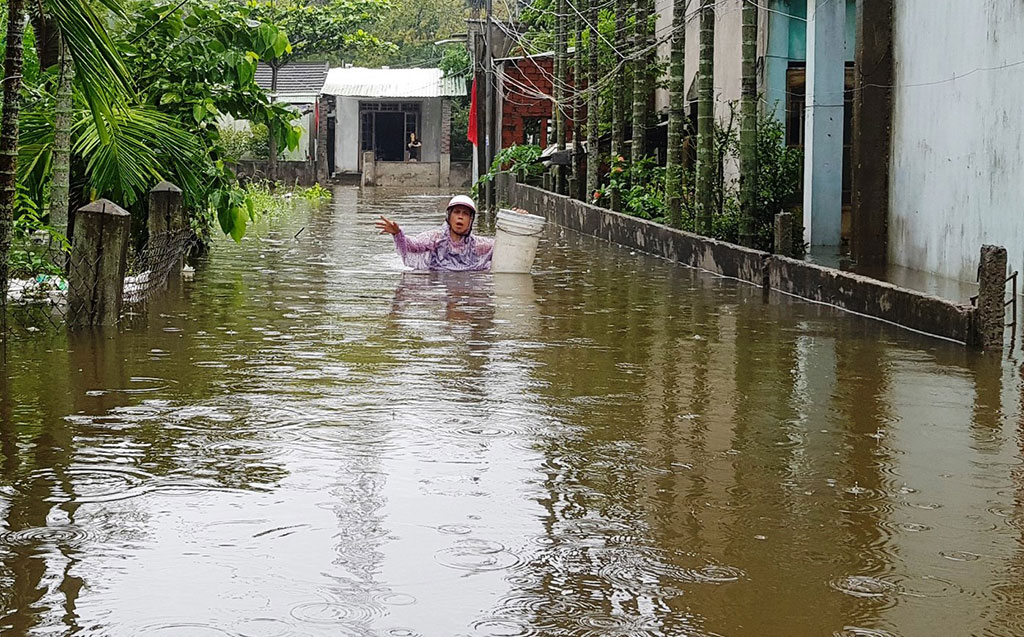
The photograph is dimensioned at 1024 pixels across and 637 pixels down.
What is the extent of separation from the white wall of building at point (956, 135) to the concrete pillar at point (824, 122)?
1.88 metres

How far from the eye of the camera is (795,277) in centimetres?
1408

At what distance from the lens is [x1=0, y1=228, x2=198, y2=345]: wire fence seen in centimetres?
1070

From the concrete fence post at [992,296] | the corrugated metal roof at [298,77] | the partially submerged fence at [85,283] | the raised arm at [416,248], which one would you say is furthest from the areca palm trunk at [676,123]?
the corrugated metal roof at [298,77]

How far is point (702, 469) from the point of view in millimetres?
6445

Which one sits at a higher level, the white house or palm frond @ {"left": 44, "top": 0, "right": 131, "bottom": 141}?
the white house

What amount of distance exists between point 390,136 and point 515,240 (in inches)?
1625

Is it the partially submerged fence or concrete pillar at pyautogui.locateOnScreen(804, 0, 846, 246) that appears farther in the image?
concrete pillar at pyautogui.locateOnScreen(804, 0, 846, 246)

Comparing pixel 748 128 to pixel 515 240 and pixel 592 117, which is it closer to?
pixel 515 240

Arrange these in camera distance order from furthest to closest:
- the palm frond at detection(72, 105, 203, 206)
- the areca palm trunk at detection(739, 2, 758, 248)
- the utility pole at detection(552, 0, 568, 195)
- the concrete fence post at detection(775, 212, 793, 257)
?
1. the utility pole at detection(552, 0, 568, 195)
2. the areca palm trunk at detection(739, 2, 758, 248)
3. the concrete fence post at detection(775, 212, 793, 257)
4. the palm frond at detection(72, 105, 203, 206)

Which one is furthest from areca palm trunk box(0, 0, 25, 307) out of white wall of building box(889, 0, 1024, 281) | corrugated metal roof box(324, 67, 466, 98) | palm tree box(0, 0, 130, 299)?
corrugated metal roof box(324, 67, 466, 98)

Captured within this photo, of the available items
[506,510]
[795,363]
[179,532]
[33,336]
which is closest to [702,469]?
[506,510]

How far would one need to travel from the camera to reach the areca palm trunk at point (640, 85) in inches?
914

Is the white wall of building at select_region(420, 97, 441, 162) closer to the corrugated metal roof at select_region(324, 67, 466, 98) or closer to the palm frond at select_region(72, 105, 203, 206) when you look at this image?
the corrugated metal roof at select_region(324, 67, 466, 98)

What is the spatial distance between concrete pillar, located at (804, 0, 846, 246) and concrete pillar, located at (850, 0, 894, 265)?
1536mm
